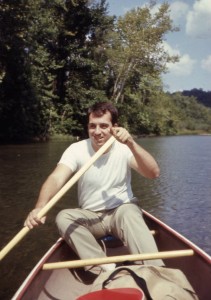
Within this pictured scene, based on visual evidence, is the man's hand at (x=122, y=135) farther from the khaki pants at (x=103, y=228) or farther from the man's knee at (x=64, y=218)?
the man's knee at (x=64, y=218)

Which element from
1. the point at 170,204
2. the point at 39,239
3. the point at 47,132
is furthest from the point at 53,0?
the point at 39,239

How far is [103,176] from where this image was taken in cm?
414

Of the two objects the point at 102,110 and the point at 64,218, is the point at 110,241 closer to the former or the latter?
the point at 64,218

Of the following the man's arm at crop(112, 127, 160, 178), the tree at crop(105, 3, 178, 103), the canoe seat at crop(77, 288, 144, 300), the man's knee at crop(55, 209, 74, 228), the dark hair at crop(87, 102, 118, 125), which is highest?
the tree at crop(105, 3, 178, 103)

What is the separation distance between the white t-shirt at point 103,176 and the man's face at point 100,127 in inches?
7.3

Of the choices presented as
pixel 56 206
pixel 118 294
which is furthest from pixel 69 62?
pixel 118 294

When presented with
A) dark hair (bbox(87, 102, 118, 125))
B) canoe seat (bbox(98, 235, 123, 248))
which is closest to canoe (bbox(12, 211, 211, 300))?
canoe seat (bbox(98, 235, 123, 248))

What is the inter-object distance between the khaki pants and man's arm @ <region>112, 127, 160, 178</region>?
1.39 ft

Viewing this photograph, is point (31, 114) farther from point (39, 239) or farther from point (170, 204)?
point (39, 239)

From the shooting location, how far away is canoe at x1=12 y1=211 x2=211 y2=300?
131 inches

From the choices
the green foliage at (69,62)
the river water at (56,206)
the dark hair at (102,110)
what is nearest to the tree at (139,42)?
the green foliage at (69,62)

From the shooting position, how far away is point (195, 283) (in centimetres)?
357

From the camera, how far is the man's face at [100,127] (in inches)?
159

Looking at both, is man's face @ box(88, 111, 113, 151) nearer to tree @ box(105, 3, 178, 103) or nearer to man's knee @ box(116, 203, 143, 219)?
man's knee @ box(116, 203, 143, 219)
